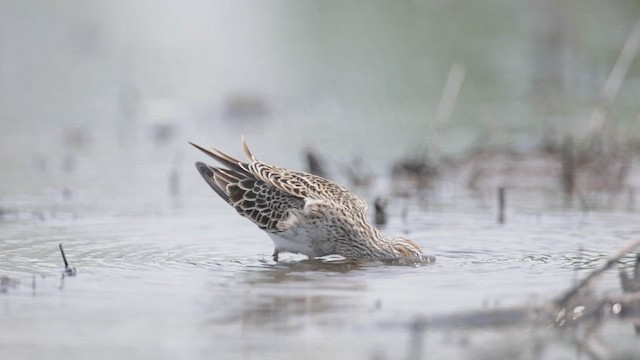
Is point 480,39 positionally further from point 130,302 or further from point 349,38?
point 130,302

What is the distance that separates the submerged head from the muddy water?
225 millimetres

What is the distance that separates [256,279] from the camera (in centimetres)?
791

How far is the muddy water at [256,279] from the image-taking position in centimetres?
607

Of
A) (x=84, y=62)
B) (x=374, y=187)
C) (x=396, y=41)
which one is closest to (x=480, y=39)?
(x=396, y=41)

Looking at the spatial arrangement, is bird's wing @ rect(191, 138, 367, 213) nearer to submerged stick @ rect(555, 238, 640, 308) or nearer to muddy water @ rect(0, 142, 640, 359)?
muddy water @ rect(0, 142, 640, 359)

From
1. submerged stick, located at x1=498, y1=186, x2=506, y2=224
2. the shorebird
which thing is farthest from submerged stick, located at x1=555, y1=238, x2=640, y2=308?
submerged stick, located at x1=498, y1=186, x2=506, y2=224

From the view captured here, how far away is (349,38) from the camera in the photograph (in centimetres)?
2045

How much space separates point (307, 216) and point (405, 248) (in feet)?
2.66

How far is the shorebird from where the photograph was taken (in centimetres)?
897

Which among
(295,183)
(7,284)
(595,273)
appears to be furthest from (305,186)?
(595,273)

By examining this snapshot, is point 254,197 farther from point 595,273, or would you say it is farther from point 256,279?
point 595,273

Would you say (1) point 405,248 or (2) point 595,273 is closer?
(2) point 595,273

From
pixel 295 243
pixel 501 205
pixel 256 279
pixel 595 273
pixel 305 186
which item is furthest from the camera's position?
pixel 501 205

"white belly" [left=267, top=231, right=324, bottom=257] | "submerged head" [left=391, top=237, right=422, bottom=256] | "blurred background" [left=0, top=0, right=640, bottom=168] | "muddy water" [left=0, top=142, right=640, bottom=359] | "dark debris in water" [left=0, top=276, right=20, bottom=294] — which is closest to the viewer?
"muddy water" [left=0, top=142, right=640, bottom=359]
